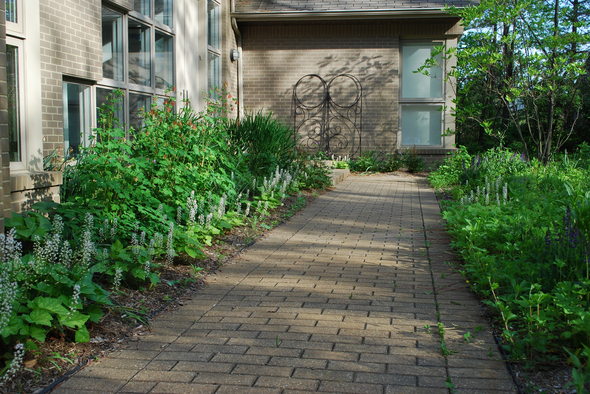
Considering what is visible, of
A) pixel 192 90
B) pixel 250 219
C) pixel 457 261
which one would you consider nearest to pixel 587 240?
pixel 457 261

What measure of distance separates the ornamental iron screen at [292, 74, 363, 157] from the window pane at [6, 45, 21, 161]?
11.7 metres

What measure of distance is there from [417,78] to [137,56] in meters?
9.70

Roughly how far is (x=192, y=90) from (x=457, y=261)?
8008mm

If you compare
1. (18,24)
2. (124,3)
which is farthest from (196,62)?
(18,24)

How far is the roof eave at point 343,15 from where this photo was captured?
16.1 meters

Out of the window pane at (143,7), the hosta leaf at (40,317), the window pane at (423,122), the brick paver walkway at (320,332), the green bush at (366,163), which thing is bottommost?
the brick paver walkway at (320,332)

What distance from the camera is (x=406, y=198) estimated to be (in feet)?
36.4

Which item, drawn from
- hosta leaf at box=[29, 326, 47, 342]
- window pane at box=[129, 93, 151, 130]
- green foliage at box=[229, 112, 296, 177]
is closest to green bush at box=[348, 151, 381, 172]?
green foliage at box=[229, 112, 296, 177]

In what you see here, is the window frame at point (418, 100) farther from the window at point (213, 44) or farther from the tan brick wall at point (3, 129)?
the tan brick wall at point (3, 129)

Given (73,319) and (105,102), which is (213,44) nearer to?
(105,102)

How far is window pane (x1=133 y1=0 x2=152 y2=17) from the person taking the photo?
9656 mm

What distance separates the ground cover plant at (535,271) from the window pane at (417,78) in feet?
31.1

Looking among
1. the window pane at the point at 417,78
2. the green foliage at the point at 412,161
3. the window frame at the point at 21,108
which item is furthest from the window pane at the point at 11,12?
the window pane at the point at 417,78

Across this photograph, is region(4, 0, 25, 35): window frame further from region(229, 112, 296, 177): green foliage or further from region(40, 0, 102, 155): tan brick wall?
region(229, 112, 296, 177): green foliage
